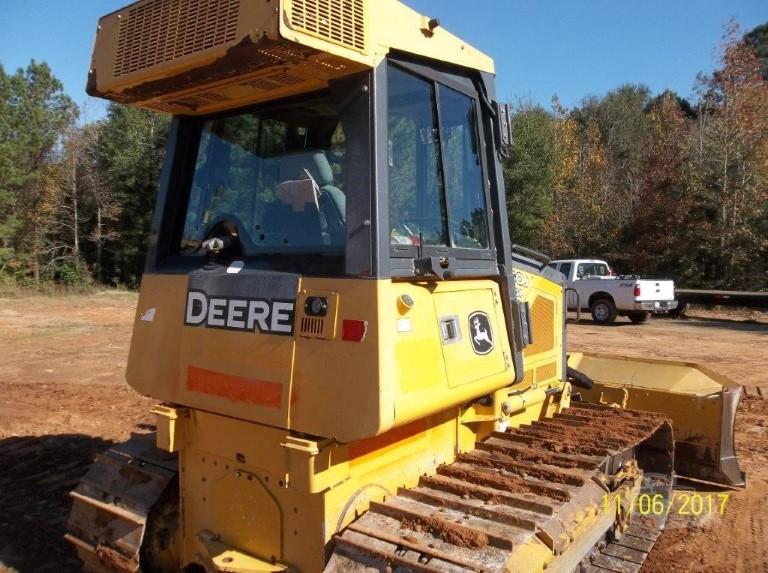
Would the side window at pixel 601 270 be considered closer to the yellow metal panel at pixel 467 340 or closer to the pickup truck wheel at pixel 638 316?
the pickup truck wheel at pixel 638 316

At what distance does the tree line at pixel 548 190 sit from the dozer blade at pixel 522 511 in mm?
23763

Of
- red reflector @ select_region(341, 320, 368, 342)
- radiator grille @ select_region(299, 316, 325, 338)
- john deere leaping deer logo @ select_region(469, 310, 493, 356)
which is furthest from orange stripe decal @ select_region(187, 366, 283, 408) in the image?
john deere leaping deer logo @ select_region(469, 310, 493, 356)

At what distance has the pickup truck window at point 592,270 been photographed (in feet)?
68.1

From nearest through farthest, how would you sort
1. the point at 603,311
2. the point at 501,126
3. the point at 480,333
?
the point at 480,333 < the point at 501,126 < the point at 603,311

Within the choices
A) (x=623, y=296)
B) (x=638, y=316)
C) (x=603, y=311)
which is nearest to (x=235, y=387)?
(x=623, y=296)

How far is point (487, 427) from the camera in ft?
11.9

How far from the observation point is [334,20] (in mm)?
2387

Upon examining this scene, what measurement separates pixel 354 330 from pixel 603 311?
17869 millimetres

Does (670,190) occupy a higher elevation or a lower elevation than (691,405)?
higher

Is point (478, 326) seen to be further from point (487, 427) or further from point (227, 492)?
point (227, 492)

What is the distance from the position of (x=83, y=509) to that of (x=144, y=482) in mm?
348

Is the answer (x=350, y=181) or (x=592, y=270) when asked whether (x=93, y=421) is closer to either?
(x=350, y=181)

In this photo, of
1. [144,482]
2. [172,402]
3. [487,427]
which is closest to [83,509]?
[144,482]

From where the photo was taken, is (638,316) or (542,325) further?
(638,316)
